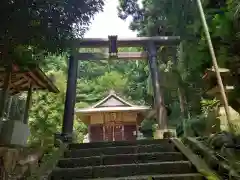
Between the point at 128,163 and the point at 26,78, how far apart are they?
227 inches

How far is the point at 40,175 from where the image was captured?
4.21m

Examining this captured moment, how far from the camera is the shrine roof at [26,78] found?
26.1 ft

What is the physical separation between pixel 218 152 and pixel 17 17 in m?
4.85

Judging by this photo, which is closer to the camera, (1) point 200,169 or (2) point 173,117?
(1) point 200,169

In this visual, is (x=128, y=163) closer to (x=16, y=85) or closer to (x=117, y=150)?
(x=117, y=150)

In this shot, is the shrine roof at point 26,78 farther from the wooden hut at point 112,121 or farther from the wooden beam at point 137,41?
the wooden hut at point 112,121

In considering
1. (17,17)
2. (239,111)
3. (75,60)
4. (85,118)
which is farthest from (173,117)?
(17,17)

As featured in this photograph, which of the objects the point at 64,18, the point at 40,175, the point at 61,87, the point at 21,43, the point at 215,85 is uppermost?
the point at 61,87

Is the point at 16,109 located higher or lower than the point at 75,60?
lower

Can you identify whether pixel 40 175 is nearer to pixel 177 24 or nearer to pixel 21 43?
pixel 21 43

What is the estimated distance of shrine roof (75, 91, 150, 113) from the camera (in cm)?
1864

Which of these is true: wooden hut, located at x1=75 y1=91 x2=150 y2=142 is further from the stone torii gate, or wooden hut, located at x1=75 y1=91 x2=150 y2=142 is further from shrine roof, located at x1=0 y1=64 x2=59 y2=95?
shrine roof, located at x1=0 y1=64 x2=59 y2=95

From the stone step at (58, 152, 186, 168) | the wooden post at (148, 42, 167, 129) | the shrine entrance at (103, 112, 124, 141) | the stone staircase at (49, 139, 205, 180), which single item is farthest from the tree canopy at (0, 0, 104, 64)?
the shrine entrance at (103, 112, 124, 141)

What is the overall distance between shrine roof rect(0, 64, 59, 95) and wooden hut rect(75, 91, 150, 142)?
8798 millimetres
